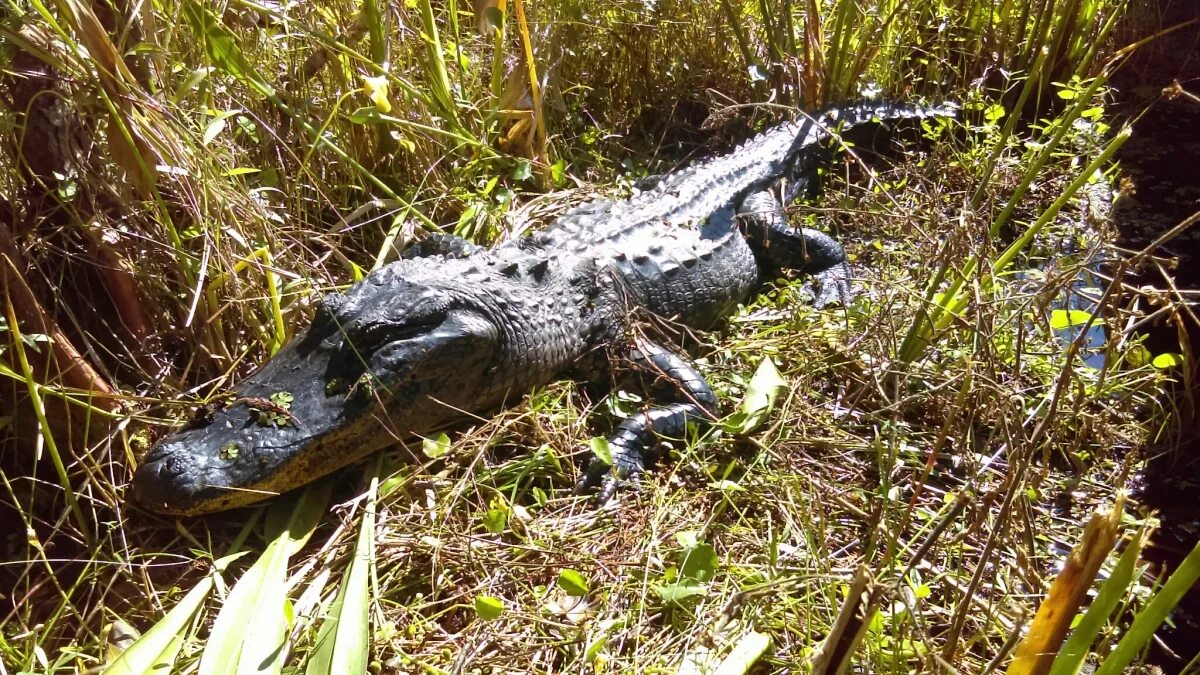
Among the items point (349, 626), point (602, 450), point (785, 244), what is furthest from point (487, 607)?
point (785, 244)

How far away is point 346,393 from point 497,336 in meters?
0.52

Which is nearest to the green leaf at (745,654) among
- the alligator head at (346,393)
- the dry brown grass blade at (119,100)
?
the alligator head at (346,393)

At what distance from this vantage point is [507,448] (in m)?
2.72

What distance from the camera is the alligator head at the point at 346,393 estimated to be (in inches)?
88.8

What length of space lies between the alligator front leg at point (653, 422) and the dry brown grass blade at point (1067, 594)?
1254 mm

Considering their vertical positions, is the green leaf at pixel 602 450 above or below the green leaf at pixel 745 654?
above

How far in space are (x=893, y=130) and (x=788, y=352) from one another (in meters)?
1.87

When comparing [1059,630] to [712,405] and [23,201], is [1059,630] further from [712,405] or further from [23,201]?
[23,201]

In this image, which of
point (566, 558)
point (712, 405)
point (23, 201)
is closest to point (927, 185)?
point (712, 405)

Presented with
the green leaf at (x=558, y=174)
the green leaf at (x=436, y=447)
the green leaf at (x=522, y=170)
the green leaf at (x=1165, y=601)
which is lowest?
the green leaf at (x=436, y=447)

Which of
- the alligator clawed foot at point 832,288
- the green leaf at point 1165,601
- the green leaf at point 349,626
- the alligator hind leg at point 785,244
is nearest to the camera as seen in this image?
the green leaf at point 1165,601

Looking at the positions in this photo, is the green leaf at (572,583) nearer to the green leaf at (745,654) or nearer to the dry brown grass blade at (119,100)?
the green leaf at (745,654)

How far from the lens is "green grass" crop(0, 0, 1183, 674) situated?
6.47 feet

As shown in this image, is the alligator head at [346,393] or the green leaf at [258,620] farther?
the alligator head at [346,393]
